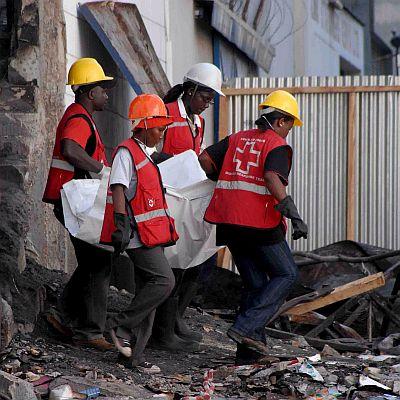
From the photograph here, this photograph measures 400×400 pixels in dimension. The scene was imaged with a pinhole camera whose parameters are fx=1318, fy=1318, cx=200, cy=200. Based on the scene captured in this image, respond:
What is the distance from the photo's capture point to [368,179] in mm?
14852

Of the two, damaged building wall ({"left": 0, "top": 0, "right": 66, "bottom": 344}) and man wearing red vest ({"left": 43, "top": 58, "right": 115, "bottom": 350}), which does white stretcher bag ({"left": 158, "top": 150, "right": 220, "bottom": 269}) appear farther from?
damaged building wall ({"left": 0, "top": 0, "right": 66, "bottom": 344})

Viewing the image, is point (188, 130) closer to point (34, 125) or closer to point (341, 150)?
point (34, 125)

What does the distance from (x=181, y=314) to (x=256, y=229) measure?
121cm

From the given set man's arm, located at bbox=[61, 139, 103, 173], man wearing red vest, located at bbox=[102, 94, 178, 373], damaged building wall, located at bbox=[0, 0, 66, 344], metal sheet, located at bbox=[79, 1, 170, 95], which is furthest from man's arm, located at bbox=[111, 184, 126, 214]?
metal sheet, located at bbox=[79, 1, 170, 95]

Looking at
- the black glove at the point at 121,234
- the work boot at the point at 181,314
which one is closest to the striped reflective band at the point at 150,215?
the black glove at the point at 121,234

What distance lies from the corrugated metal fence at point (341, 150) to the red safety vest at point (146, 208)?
6854 mm

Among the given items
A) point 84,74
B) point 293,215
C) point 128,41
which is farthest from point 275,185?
point 128,41

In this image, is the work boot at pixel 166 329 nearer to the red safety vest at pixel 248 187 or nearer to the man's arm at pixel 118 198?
the red safety vest at pixel 248 187

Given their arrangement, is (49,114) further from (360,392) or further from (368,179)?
(368,179)

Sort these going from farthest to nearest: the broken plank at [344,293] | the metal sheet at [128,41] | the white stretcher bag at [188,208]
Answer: the metal sheet at [128,41] → the broken plank at [344,293] → the white stretcher bag at [188,208]

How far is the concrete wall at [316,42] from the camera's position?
23469mm

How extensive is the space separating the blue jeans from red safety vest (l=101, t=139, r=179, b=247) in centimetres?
68

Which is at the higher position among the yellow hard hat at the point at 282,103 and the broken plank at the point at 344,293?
the yellow hard hat at the point at 282,103

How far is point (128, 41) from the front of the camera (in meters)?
12.6
